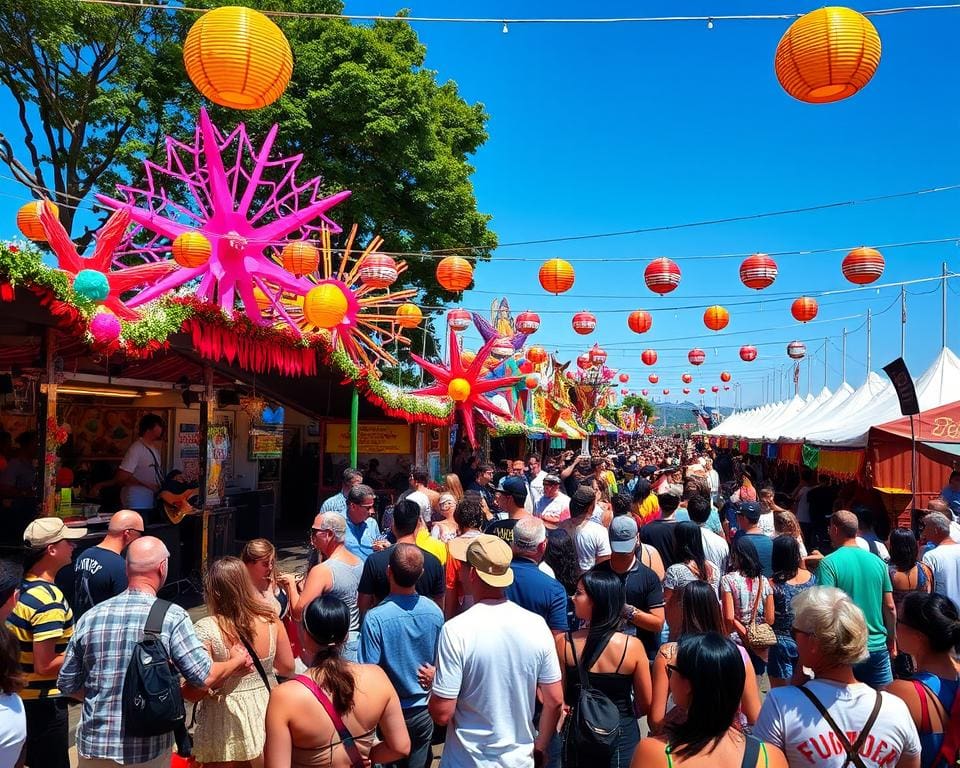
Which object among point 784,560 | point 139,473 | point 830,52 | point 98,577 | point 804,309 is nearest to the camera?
point 98,577

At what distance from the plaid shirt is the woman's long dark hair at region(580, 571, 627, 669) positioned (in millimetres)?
1814

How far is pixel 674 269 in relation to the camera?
11.6m

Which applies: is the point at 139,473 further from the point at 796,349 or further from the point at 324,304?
the point at 796,349

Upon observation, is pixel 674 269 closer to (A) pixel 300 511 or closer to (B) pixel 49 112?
(A) pixel 300 511

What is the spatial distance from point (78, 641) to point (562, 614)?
7.98ft

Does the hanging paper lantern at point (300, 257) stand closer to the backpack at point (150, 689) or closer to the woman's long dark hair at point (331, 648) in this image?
the backpack at point (150, 689)

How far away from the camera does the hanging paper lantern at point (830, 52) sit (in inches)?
218

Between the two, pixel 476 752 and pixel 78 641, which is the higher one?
pixel 78 641

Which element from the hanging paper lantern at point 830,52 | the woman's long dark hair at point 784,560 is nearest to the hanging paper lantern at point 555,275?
the hanging paper lantern at point 830,52

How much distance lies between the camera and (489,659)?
10.3ft

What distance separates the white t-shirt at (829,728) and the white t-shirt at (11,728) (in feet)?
8.81

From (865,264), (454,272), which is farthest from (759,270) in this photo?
(454,272)

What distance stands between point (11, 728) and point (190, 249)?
7968 mm

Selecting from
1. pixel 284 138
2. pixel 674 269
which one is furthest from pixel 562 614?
pixel 284 138
